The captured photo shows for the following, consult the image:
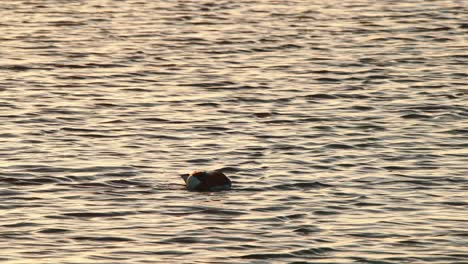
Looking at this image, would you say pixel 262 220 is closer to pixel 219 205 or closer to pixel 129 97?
pixel 219 205

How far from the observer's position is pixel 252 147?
2041 centimetres

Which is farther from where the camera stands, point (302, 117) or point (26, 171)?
point (302, 117)

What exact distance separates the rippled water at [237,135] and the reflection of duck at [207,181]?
134mm

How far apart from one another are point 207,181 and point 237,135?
3.63 m

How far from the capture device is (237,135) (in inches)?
838

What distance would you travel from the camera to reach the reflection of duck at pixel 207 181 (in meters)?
17.8

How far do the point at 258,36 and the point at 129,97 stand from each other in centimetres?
721

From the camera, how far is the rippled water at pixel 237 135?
51.3ft

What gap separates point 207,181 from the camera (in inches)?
698

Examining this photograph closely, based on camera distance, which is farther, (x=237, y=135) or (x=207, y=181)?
(x=237, y=135)

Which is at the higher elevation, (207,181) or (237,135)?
(207,181)

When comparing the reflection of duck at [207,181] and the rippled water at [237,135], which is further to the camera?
the reflection of duck at [207,181]

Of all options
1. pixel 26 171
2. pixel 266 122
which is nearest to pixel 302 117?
pixel 266 122

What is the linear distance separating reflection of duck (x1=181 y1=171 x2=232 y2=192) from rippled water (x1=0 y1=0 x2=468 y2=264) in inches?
5.3
